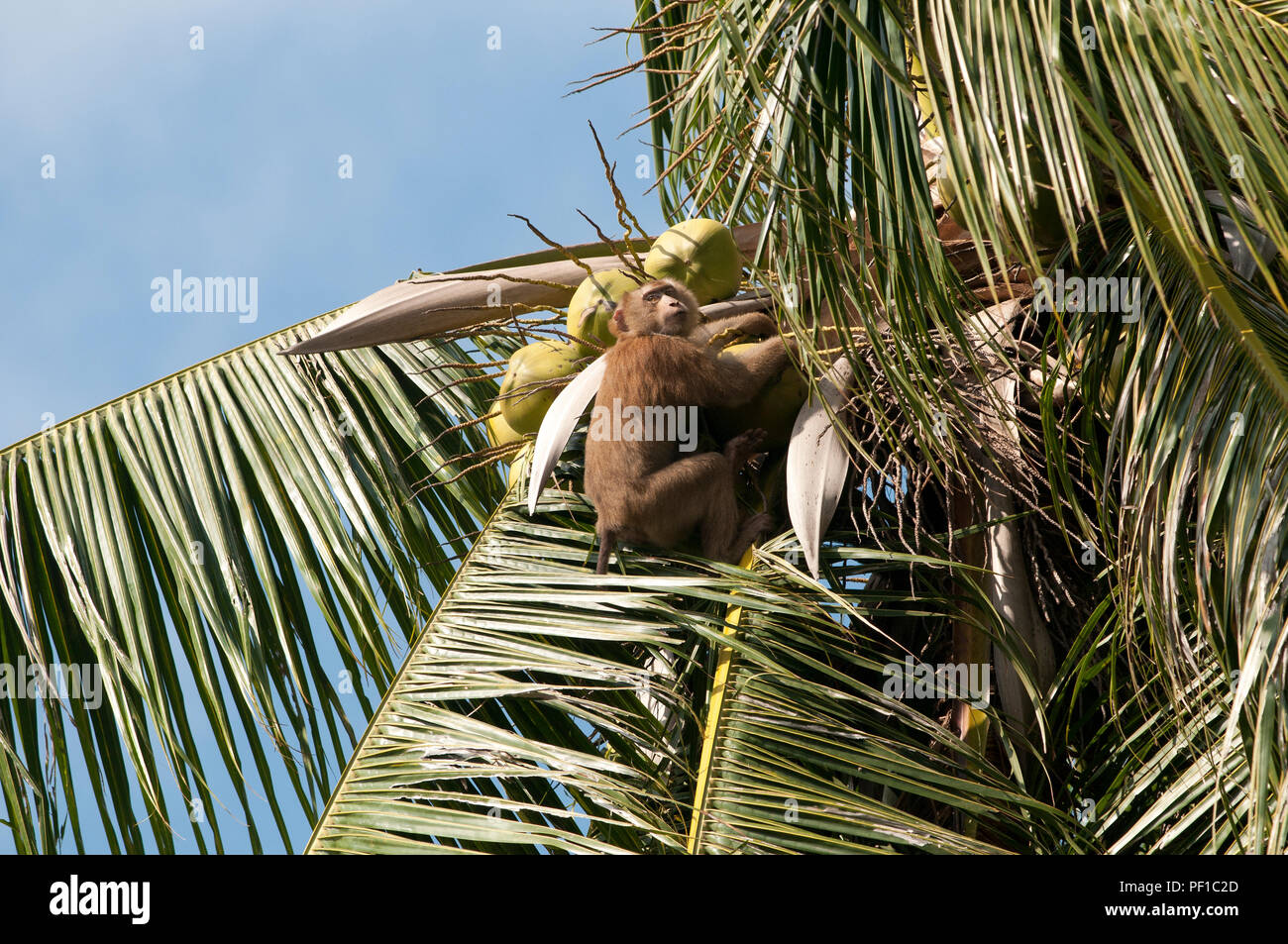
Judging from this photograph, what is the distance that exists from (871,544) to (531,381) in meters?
1.23

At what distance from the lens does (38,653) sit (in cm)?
409

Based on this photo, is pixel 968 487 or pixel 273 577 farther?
pixel 273 577

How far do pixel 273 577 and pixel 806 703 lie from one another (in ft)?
6.09

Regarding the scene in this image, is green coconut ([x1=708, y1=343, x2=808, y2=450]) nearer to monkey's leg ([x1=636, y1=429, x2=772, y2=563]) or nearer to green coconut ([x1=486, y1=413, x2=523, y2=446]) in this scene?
monkey's leg ([x1=636, y1=429, x2=772, y2=563])

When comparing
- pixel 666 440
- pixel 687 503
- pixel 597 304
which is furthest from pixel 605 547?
pixel 597 304

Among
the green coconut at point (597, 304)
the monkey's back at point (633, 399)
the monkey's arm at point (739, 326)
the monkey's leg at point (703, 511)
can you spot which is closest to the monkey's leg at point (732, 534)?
the monkey's leg at point (703, 511)

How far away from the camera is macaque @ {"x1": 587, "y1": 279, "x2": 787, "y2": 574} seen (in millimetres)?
4160

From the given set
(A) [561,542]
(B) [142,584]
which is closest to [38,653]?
(B) [142,584]

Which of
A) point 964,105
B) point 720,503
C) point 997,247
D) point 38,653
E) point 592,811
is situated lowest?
point 592,811

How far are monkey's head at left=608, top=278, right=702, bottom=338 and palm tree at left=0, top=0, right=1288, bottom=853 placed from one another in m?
0.27

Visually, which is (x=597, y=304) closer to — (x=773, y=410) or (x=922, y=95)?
(x=773, y=410)

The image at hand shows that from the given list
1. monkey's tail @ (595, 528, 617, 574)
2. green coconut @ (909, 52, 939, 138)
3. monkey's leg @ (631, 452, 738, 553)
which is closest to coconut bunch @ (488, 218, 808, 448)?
monkey's leg @ (631, 452, 738, 553)

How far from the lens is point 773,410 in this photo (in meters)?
4.28

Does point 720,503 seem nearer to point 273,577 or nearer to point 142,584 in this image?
point 273,577
